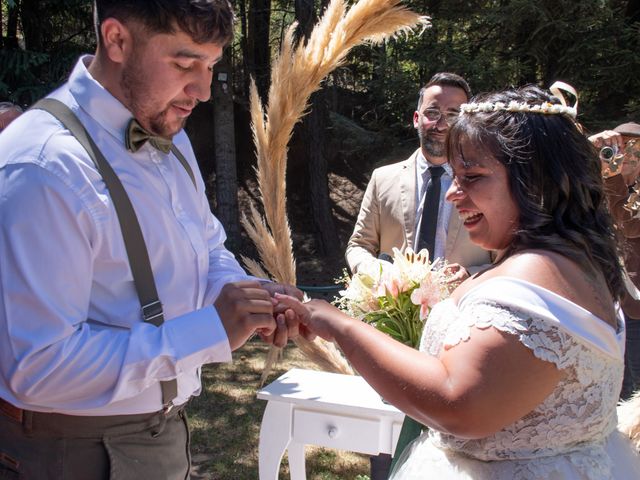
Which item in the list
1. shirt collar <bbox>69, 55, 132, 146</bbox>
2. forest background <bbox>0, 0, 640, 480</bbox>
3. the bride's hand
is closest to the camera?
shirt collar <bbox>69, 55, 132, 146</bbox>

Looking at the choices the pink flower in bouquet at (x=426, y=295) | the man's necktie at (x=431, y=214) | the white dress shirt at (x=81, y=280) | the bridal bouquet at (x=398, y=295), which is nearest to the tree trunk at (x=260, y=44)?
the man's necktie at (x=431, y=214)

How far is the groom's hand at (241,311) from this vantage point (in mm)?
1591

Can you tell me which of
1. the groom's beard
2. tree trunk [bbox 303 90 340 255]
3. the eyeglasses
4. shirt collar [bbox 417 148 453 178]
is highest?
the eyeglasses

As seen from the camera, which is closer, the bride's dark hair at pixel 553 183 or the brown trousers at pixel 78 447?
the brown trousers at pixel 78 447

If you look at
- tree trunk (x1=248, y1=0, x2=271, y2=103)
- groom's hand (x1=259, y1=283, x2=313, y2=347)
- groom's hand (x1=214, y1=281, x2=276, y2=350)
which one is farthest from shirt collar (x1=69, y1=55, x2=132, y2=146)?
tree trunk (x1=248, y1=0, x2=271, y2=103)

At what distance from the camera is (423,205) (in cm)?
348

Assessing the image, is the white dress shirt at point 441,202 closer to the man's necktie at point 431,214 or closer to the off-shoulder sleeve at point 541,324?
the man's necktie at point 431,214

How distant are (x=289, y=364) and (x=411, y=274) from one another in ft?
16.1

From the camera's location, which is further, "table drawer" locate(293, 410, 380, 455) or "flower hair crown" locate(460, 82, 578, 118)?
"table drawer" locate(293, 410, 380, 455)

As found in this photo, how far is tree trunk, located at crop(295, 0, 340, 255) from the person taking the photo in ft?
34.1

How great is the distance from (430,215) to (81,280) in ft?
7.65

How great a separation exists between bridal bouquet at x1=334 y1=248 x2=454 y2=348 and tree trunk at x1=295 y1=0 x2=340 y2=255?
25.1 ft

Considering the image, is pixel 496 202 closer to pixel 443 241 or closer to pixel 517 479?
pixel 517 479

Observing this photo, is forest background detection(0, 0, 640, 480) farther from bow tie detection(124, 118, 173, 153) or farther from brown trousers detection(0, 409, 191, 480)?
bow tie detection(124, 118, 173, 153)
